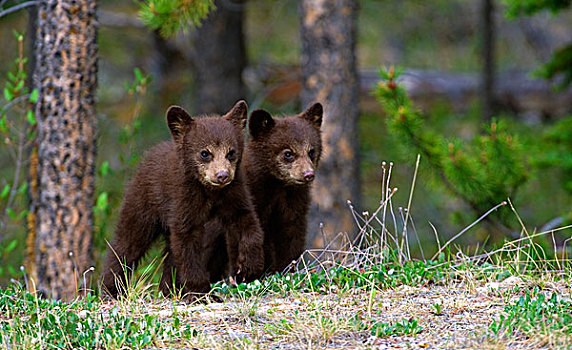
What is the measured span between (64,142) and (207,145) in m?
2.28

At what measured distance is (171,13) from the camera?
7.59 metres

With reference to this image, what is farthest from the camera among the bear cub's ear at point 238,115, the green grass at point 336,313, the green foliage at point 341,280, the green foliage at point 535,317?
the bear cub's ear at point 238,115

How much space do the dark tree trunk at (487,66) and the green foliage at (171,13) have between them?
274 inches

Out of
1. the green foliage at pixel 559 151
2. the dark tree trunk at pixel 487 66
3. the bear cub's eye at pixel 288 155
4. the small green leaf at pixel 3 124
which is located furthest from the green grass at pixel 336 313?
the dark tree trunk at pixel 487 66

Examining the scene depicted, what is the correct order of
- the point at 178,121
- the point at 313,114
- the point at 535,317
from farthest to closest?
the point at 313,114 < the point at 178,121 < the point at 535,317

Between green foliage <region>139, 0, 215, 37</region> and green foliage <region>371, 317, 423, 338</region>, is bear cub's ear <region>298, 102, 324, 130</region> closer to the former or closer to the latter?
green foliage <region>139, 0, 215, 37</region>

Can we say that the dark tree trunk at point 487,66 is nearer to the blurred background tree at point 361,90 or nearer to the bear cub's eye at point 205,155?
the blurred background tree at point 361,90

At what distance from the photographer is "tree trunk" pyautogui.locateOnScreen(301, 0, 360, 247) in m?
9.04

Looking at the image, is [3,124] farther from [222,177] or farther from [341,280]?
[341,280]

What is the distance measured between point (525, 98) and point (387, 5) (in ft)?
11.2

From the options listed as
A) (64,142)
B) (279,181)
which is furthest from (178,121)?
(64,142)

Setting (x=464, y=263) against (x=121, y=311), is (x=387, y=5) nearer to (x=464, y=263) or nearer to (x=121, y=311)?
(x=464, y=263)

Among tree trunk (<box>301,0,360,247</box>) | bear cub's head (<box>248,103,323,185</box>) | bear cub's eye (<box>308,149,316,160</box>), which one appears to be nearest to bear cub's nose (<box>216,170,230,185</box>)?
bear cub's head (<box>248,103,323,185</box>)

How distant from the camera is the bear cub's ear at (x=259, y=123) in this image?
19.4 ft
